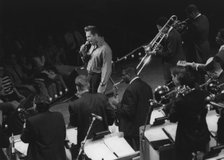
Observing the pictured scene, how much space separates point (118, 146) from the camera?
6.45m

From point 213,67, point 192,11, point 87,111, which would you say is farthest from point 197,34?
point 87,111

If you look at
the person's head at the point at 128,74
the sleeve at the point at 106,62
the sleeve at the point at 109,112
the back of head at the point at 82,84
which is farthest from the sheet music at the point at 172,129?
the sleeve at the point at 106,62

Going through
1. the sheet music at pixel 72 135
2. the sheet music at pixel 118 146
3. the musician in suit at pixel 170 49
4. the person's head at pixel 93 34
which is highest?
the person's head at pixel 93 34

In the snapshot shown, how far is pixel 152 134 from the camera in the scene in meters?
6.38

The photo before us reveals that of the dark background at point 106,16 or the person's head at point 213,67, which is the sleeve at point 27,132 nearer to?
the person's head at point 213,67

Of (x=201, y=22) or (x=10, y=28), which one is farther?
(x=10, y=28)

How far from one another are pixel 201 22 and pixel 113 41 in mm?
3364

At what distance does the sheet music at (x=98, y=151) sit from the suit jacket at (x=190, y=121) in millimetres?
831

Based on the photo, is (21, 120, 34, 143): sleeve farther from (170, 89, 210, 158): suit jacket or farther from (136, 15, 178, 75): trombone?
(136, 15, 178, 75): trombone

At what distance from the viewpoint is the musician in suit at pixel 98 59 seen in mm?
8219

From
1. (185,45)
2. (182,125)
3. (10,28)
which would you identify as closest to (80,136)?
(182,125)

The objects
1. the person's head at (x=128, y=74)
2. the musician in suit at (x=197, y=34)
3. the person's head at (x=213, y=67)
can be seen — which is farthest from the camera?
the musician in suit at (x=197, y=34)

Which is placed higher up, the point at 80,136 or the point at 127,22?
the point at 127,22

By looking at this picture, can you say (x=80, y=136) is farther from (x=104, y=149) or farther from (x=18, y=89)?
(x=18, y=89)
